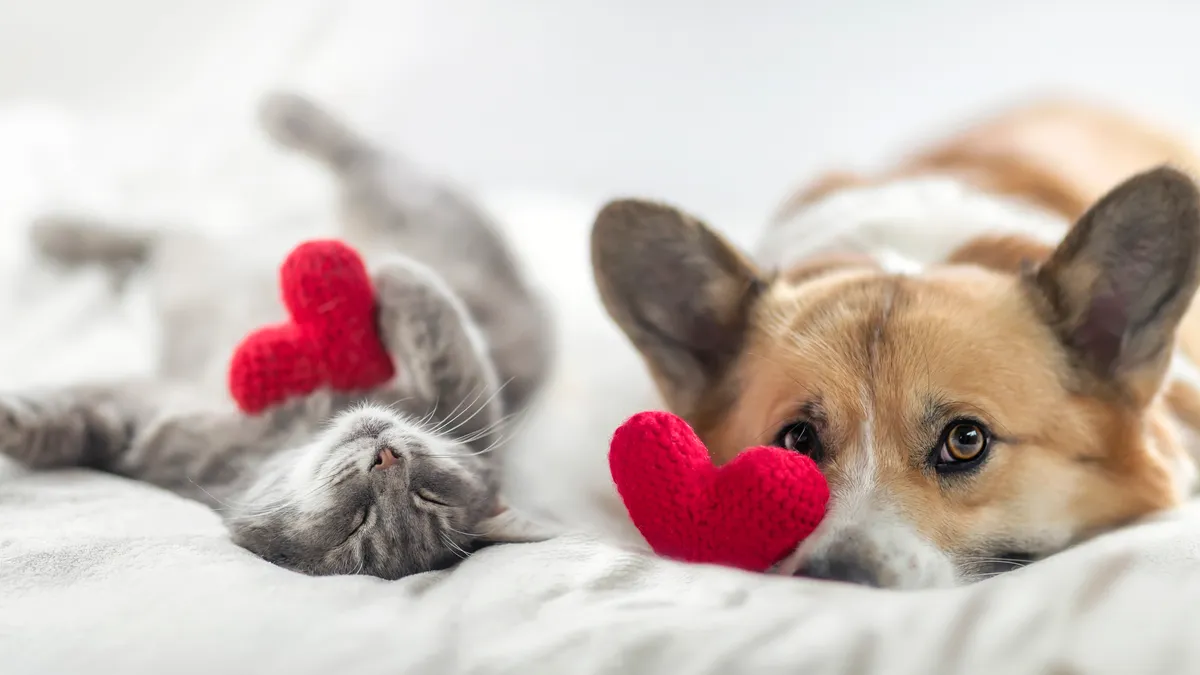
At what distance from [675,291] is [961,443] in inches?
20.6

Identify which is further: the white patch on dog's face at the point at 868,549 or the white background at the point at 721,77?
the white background at the point at 721,77

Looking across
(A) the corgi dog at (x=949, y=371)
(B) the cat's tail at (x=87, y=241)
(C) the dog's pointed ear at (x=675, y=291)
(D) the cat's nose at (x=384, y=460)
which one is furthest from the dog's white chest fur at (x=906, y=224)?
(B) the cat's tail at (x=87, y=241)

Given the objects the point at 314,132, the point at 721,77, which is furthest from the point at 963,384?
the point at 721,77

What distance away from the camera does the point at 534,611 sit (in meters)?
1.07

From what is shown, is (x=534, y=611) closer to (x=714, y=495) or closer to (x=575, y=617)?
(x=575, y=617)

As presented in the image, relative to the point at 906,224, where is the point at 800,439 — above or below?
below

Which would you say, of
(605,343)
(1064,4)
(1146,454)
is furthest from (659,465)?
(1064,4)

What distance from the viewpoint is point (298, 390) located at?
1.59 m

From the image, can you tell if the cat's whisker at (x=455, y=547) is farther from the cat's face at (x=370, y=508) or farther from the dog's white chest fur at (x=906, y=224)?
the dog's white chest fur at (x=906, y=224)

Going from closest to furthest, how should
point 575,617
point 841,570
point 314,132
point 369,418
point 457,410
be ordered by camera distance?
point 575,617
point 841,570
point 369,418
point 457,410
point 314,132

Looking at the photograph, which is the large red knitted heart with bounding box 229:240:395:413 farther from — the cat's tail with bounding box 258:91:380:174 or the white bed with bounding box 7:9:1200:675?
the cat's tail with bounding box 258:91:380:174

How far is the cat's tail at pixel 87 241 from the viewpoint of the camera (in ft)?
7.70

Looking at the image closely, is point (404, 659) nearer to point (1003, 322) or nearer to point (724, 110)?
point (1003, 322)

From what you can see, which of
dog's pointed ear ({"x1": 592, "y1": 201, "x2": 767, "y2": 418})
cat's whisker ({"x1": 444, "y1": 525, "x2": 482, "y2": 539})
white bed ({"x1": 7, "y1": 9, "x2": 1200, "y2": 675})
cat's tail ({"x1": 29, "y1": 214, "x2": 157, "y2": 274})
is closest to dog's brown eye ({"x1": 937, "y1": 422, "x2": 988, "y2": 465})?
white bed ({"x1": 7, "y1": 9, "x2": 1200, "y2": 675})
